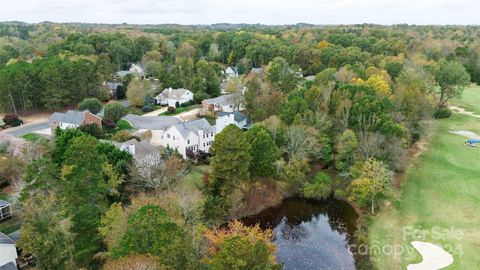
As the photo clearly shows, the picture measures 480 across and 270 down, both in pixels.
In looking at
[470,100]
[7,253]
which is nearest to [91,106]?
[7,253]

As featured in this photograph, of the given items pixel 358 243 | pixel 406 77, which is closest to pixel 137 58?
pixel 406 77

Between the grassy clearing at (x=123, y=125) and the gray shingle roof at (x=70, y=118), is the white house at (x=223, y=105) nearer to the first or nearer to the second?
the grassy clearing at (x=123, y=125)

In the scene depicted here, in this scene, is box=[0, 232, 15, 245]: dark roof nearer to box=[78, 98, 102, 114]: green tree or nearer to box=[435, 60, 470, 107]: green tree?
box=[78, 98, 102, 114]: green tree

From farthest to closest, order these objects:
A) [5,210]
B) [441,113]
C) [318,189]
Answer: [441,113] < [318,189] < [5,210]

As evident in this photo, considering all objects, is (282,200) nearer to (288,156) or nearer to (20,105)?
(288,156)

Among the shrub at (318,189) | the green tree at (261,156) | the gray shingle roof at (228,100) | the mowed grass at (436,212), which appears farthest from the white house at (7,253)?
the gray shingle roof at (228,100)

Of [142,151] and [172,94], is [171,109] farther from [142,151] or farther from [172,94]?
[142,151]

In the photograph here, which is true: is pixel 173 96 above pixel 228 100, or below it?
below
